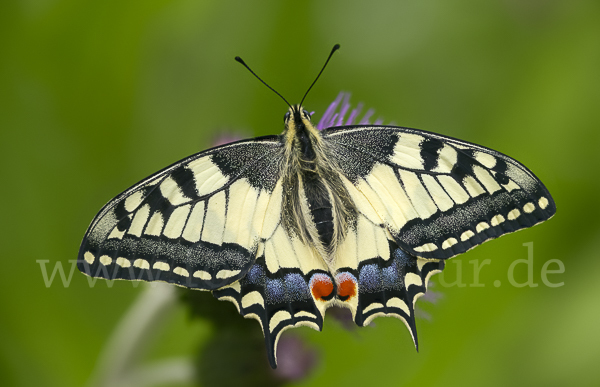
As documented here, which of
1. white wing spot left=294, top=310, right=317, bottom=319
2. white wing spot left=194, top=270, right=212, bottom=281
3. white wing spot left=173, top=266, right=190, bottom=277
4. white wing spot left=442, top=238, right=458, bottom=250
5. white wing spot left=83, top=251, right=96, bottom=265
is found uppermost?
white wing spot left=83, top=251, right=96, bottom=265

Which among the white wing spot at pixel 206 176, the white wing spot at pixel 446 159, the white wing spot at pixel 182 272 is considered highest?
the white wing spot at pixel 206 176

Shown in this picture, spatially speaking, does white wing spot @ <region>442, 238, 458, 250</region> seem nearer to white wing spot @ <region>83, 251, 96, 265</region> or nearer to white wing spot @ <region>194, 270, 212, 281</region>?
white wing spot @ <region>194, 270, 212, 281</region>

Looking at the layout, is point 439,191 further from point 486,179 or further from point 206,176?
point 206,176

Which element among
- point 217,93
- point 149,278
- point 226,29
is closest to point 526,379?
point 149,278

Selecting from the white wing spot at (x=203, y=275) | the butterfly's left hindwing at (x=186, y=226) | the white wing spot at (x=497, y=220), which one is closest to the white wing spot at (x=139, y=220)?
the butterfly's left hindwing at (x=186, y=226)

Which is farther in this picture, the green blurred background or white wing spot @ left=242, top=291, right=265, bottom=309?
the green blurred background

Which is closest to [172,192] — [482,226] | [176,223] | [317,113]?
[176,223]

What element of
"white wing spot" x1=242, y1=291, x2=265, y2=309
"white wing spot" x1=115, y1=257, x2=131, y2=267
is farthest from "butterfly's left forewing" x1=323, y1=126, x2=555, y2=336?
"white wing spot" x1=115, y1=257, x2=131, y2=267

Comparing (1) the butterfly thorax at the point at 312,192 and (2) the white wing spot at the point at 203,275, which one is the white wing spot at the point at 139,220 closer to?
(2) the white wing spot at the point at 203,275
